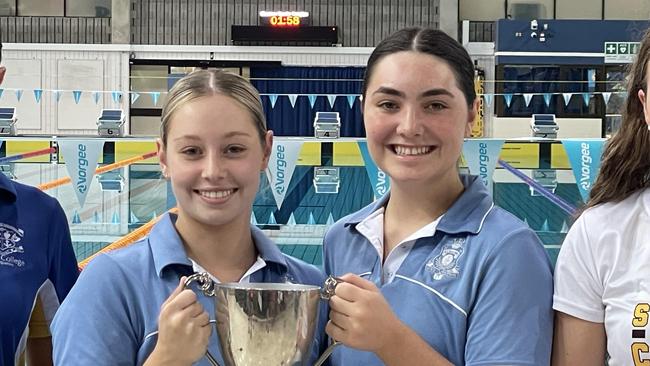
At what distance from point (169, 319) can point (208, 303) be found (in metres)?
0.21

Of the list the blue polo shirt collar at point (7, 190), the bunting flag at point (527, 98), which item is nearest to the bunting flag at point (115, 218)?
the blue polo shirt collar at point (7, 190)

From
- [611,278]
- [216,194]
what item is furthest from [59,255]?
[611,278]

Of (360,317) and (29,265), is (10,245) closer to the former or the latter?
(29,265)

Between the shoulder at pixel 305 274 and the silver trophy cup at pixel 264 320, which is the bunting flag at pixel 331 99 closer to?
the shoulder at pixel 305 274

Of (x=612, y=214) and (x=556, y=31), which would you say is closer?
(x=612, y=214)

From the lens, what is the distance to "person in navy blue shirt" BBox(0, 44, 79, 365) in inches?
62.0

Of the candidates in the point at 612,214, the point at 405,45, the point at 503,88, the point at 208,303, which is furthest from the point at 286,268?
the point at 503,88

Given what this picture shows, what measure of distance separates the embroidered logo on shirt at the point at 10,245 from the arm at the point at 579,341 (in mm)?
1025

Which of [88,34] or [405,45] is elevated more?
[88,34]

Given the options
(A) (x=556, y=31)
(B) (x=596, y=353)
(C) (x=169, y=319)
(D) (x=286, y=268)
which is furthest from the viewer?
(A) (x=556, y=31)

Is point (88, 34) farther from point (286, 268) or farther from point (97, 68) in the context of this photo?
point (286, 268)

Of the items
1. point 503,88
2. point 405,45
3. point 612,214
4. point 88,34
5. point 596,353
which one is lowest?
point 596,353

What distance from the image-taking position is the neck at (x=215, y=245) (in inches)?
56.6

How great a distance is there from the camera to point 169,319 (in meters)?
1.16
